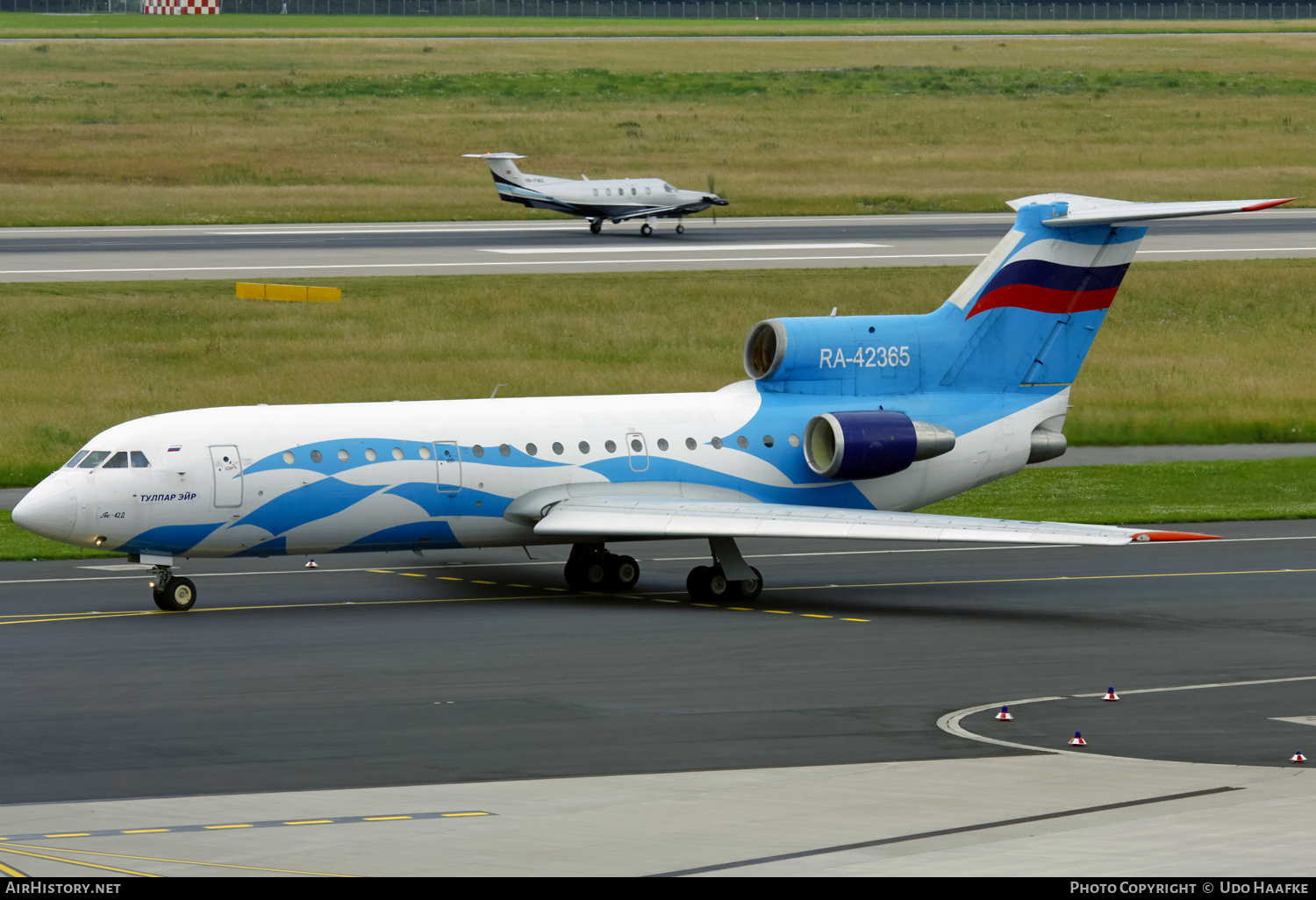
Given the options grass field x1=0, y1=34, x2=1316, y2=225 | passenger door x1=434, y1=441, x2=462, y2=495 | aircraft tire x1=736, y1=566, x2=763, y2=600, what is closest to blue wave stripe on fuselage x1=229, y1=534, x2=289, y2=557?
passenger door x1=434, y1=441, x2=462, y2=495

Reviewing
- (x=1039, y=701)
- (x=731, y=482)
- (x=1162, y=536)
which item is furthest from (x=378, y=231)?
(x=1039, y=701)

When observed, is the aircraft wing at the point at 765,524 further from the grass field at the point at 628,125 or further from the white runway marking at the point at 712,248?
the grass field at the point at 628,125

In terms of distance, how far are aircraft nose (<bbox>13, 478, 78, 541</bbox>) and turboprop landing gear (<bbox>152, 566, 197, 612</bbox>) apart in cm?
192

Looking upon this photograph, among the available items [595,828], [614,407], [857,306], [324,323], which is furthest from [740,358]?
[595,828]

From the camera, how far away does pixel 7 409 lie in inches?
2055

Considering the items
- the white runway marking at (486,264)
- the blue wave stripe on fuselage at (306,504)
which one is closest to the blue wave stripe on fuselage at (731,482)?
the blue wave stripe on fuselage at (306,504)

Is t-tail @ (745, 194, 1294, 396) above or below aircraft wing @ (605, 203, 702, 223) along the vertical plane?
below

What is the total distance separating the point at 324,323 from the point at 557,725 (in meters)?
43.1

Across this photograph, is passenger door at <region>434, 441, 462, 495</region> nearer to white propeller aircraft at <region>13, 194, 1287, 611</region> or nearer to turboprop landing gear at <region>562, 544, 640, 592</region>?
white propeller aircraft at <region>13, 194, 1287, 611</region>

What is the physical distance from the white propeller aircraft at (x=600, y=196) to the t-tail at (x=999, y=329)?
50917 millimetres

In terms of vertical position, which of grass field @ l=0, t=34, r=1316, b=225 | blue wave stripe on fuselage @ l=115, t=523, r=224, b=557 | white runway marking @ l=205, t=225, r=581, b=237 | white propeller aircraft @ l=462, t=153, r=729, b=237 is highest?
grass field @ l=0, t=34, r=1316, b=225

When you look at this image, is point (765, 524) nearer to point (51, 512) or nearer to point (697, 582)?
point (697, 582)

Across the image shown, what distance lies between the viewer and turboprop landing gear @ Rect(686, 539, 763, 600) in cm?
3228

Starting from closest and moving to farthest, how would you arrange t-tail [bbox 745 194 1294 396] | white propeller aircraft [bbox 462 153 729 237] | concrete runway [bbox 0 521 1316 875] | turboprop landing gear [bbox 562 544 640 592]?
1. concrete runway [bbox 0 521 1316 875]
2. turboprop landing gear [bbox 562 544 640 592]
3. t-tail [bbox 745 194 1294 396]
4. white propeller aircraft [bbox 462 153 729 237]
